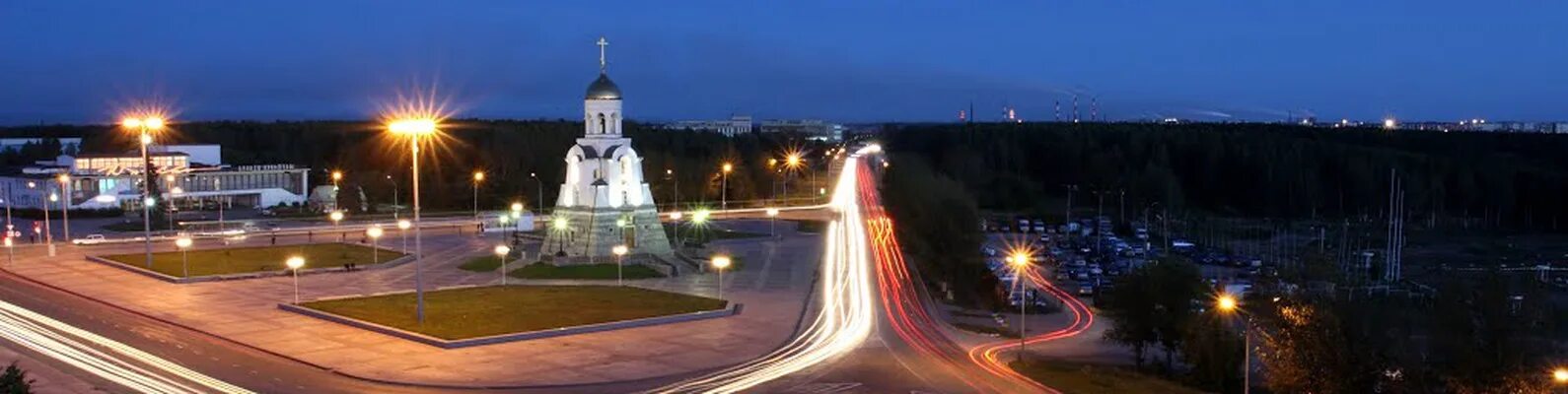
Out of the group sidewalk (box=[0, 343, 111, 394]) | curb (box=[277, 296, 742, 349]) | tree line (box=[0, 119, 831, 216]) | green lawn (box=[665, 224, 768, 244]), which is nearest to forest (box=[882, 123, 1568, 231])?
tree line (box=[0, 119, 831, 216])

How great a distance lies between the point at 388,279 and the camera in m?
46.2

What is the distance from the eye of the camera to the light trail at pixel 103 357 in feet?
85.7

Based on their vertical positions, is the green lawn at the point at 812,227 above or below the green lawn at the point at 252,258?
above

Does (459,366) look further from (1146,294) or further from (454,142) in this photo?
(454,142)

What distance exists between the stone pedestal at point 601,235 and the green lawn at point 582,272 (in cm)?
69

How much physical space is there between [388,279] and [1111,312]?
26.6m

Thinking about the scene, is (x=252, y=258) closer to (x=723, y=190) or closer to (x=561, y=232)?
(x=561, y=232)

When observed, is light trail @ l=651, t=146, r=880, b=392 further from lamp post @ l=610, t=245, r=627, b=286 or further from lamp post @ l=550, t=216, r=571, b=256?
lamp post @ l=550, t=216, r=571, b=256

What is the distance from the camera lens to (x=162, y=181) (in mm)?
83875

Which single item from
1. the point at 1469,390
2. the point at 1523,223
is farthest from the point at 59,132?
the point at 1469,390

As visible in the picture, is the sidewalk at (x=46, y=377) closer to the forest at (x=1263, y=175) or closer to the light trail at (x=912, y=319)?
the light trail at (x=912, y=319)

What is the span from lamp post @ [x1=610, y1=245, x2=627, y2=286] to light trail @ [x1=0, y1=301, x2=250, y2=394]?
17.6 metres

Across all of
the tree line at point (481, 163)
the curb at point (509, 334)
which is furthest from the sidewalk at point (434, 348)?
the tree line at point (481, 163)

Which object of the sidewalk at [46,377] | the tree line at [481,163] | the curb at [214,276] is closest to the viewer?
the sidewalk at [46,377]
